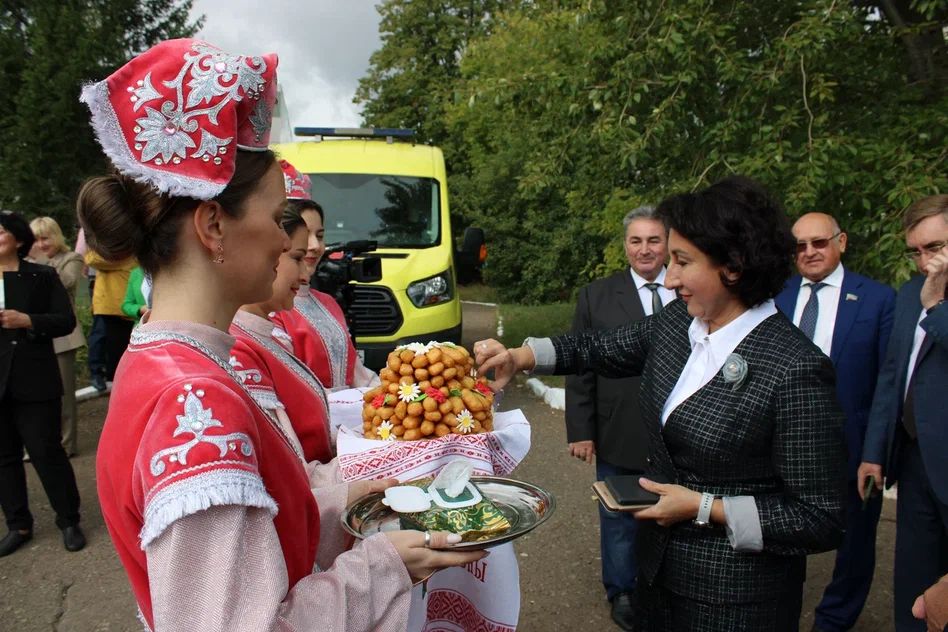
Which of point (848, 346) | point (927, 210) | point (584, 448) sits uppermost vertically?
point (927, 210)

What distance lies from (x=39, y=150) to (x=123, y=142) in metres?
24.6

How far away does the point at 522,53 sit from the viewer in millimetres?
16172

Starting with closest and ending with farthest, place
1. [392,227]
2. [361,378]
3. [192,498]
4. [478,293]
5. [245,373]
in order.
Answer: [192,498] → [245,373] → [361,378] → [392,227] → [478,293]

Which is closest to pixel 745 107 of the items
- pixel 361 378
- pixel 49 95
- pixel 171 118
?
pixel 361 378

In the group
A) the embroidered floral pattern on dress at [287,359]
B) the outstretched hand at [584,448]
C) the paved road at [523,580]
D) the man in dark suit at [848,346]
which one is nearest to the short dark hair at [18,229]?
the paved road at [523,580]

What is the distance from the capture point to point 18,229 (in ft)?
Result: 16.1

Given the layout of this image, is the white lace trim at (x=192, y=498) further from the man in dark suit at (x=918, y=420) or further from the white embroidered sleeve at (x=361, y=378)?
the man in dark suit at (x=918, y=420)

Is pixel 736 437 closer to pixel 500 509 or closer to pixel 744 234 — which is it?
pixel 744 234

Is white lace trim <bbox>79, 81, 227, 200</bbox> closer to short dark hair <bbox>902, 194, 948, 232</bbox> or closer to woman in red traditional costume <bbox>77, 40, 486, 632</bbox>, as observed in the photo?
woman in red traditional costume <bbox>77, 40, 486, 632</bbox>

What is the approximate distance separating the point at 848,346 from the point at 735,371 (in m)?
2.05

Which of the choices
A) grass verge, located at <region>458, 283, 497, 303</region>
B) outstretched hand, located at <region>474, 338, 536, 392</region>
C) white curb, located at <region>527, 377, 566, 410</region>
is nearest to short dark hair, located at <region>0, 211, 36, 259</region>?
outstretched hand, located at <region>474, 338, 536, 392</region>

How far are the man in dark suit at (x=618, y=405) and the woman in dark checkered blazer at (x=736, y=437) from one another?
1.47m

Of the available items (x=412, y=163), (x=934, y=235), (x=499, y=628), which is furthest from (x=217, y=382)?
(x=412, y=163)

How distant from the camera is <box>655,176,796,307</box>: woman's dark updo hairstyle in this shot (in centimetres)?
219
